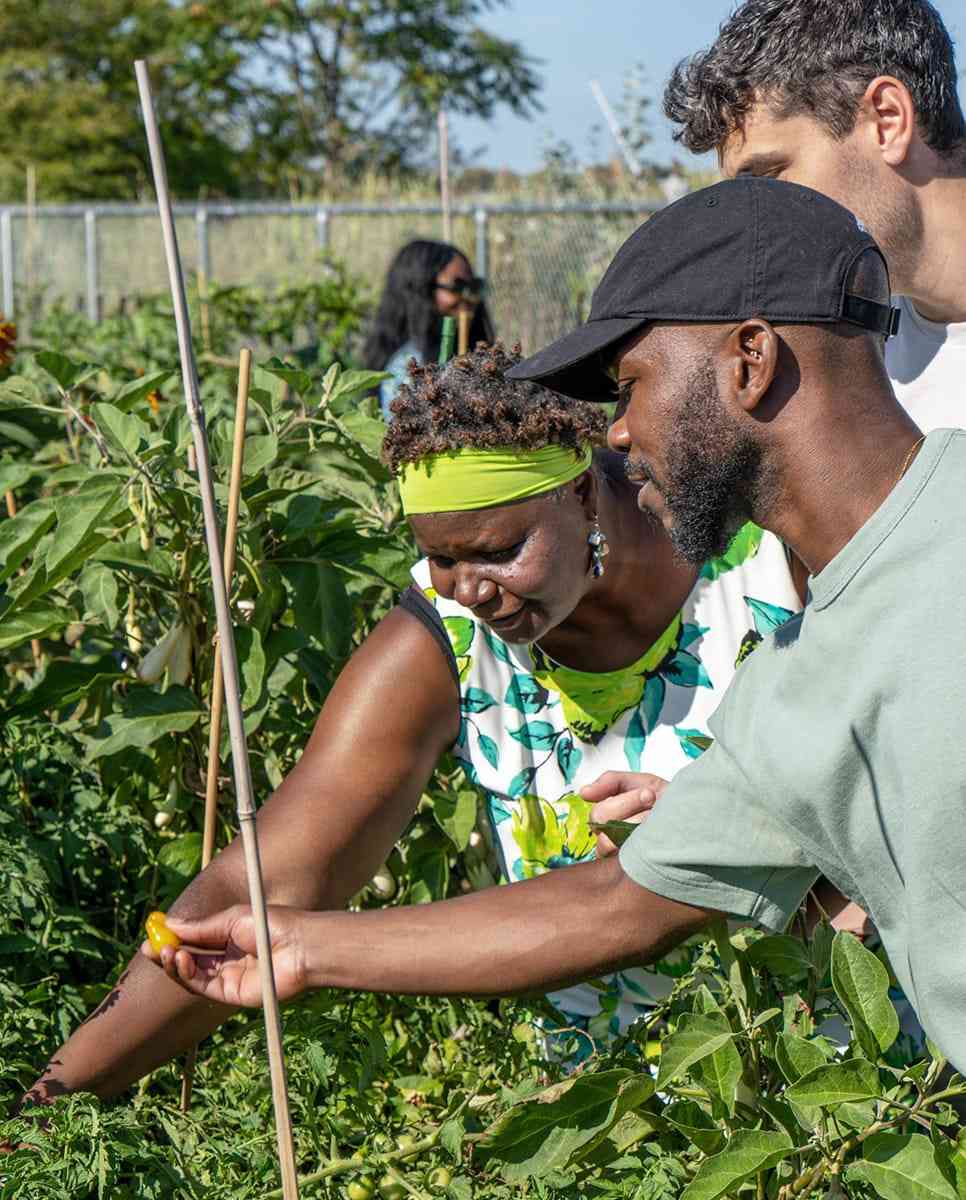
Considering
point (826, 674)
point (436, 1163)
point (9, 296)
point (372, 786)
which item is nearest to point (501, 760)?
point (372, 786)

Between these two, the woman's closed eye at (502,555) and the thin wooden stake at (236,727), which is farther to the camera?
the woman's closed eye at (502,555)

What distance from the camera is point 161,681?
93.0 inches

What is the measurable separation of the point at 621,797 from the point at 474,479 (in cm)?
44

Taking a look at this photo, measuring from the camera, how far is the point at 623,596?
203cm

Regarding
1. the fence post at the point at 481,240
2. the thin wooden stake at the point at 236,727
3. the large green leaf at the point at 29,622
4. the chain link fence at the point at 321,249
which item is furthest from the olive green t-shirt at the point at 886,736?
the fence post at the point at 481,240

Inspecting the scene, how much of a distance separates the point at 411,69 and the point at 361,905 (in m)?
19.6

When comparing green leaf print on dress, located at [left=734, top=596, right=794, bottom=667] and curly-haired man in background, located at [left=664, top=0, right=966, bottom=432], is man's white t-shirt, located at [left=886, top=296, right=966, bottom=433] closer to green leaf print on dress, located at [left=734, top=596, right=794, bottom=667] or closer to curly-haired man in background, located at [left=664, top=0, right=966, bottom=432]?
curly-haired man in background, located at [left=664, top=0, right=966, bottom=432]

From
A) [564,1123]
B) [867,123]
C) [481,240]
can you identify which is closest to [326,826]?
[564,1123]

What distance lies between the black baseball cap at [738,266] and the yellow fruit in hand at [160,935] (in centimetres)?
69

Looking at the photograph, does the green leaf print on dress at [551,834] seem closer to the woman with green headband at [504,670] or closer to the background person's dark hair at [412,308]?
the woman with green headband at [504,670]

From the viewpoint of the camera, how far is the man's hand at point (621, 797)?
5.47 ft

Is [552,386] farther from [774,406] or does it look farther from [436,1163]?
[436,1163]

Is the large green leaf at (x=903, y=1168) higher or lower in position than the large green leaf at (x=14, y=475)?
lower

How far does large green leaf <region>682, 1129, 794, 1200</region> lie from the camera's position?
1317mm
